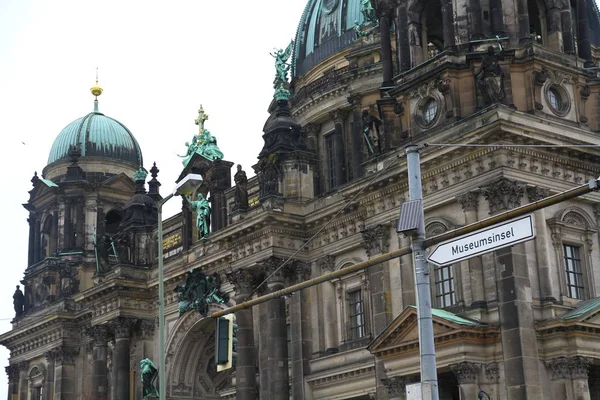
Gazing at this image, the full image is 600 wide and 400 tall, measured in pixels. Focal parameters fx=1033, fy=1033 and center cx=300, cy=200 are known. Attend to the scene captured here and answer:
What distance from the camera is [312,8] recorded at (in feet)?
188

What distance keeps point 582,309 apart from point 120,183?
37.7 metres

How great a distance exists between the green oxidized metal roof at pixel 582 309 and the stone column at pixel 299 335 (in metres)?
12.5

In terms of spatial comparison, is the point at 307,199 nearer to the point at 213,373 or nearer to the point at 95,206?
the point at 213,373

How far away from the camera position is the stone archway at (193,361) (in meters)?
51.1

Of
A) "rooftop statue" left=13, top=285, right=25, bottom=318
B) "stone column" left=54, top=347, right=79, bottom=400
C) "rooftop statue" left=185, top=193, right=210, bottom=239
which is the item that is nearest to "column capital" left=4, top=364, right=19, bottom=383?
"rooftop statue" left=13, top=285, right=25, bottom=318

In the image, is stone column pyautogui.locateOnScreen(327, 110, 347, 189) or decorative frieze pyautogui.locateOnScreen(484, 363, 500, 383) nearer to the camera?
decorative frieze pyautogui.locateOnScreen(484, 363, 500, 383)

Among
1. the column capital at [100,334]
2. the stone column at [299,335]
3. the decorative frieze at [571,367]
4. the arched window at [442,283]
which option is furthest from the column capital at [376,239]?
the column capital at [100,334]

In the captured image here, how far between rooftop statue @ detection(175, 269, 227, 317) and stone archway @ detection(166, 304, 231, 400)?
60cm

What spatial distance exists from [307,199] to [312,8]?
1669 centimetres

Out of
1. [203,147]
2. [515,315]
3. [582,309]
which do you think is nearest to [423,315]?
[515,315]

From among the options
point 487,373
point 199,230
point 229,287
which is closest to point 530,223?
point 487,373

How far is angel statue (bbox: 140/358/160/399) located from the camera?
164ft

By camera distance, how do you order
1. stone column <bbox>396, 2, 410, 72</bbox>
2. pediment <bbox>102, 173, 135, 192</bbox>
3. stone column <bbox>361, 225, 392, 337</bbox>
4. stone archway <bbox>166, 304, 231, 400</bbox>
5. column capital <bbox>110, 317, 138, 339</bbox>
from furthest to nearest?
pediment <bbox>102, 173, 135, 192</bbox> → column capital <bbox>110, 317, 138, 339</bbox> → stone archway <bbox>166, 304, 231, 400</bbox> → stone column <bbox>396, 2, 410, 72</bbox> → stone column <bbox>361, 225, 392, 337</bbox>

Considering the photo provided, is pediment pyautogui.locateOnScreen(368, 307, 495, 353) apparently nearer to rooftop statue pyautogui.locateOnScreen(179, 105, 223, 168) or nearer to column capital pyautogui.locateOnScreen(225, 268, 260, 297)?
column capital pyautogui.locateOnScreen(225, 268, 260, 297)
